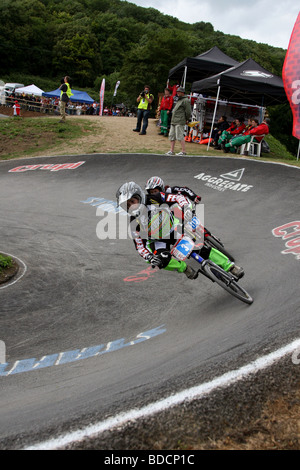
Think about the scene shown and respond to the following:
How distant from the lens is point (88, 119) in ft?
80.4

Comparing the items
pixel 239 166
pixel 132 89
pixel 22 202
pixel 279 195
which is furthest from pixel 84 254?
pixel 132 89

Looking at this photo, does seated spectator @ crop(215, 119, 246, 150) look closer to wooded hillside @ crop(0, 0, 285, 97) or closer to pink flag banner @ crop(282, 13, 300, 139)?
pink flag banner @ crop(282, 13, 300, 139)

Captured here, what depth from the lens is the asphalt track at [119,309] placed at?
12.9ft

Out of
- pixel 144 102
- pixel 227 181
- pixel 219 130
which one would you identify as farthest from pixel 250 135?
pixel 144 102

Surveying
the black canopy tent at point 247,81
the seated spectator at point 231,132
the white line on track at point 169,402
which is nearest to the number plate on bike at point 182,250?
the white line on track at point 169,402

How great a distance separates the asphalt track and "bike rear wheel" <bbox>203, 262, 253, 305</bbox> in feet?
0.51

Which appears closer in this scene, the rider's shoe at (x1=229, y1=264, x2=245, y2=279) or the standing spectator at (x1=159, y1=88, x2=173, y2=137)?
the rider's shoe at (x1=229, y1=264, x2=245, y2=279)

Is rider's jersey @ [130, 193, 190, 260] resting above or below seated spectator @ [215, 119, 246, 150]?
below

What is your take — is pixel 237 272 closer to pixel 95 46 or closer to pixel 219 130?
pixel 219 130

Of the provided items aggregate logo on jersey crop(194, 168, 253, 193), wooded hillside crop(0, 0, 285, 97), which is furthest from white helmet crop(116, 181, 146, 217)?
wooded hillside crop(0, 0, 285, 97)

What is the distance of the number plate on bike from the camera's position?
579 centimetres

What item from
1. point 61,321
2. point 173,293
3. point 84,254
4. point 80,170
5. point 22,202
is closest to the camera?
point 61,321

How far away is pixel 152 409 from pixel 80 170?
549 inches
